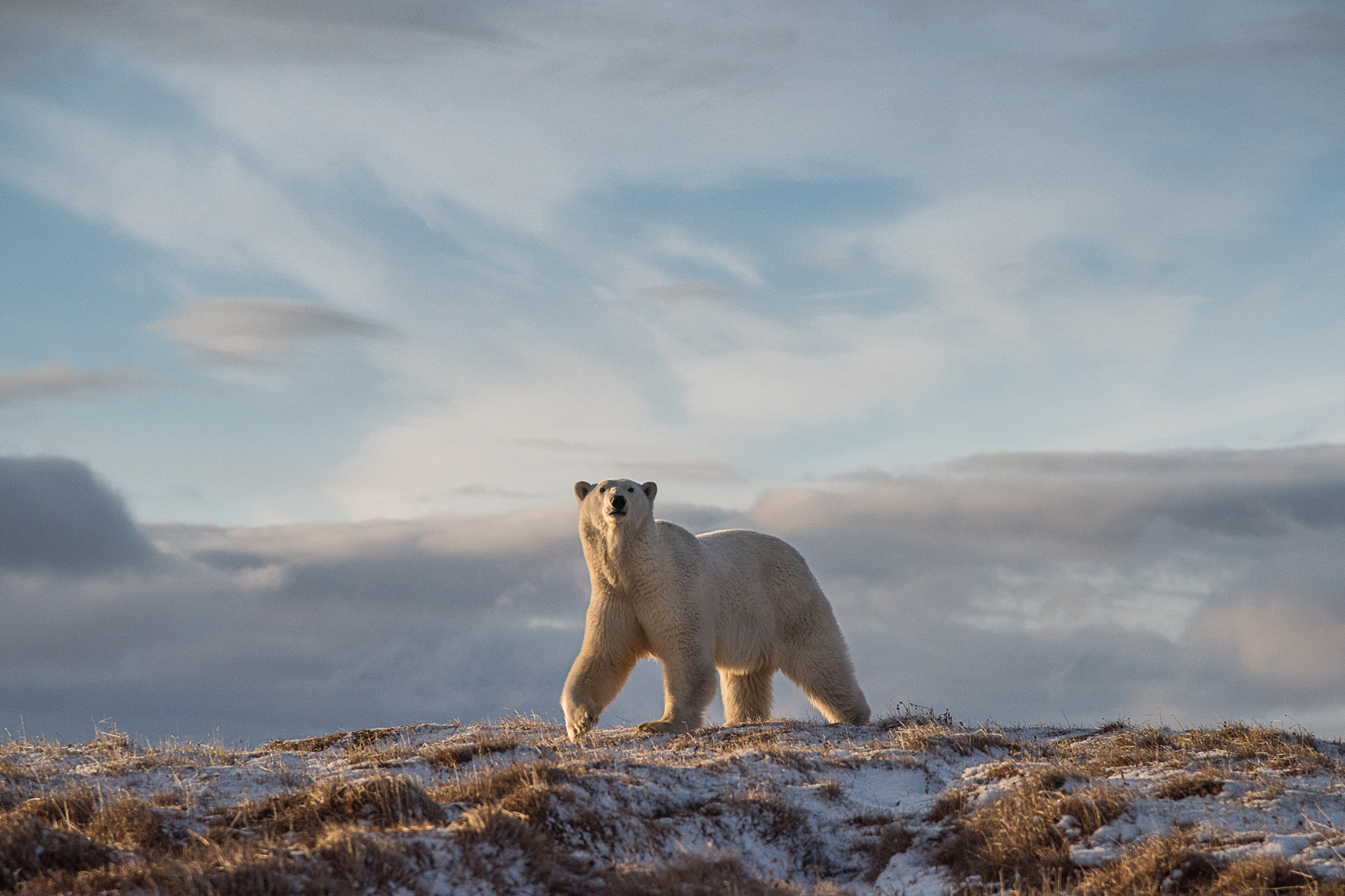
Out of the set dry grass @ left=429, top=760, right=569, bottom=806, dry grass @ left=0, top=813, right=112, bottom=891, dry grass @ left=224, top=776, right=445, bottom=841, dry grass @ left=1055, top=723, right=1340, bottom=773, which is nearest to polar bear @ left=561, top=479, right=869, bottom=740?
dry grass @ left=1055, top=723, right=1340, bottom=773

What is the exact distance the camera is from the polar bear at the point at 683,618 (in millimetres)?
15891

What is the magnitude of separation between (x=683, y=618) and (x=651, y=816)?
6.33 m

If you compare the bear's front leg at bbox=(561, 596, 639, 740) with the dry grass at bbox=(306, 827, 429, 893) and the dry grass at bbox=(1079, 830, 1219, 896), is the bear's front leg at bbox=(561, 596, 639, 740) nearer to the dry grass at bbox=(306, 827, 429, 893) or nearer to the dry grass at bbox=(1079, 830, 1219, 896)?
the dry grass at bbox=(306, 827, 429, 893)

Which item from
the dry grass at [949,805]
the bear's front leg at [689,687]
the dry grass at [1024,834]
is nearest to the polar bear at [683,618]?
the bear's front leg at [689,687]

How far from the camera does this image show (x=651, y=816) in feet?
31.8

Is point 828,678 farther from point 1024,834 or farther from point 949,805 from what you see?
point 1024,834

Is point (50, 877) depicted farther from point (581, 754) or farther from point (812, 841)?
point (812, 841)

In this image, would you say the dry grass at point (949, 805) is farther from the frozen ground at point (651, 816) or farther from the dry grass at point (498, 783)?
the dry grass at point (498, 783)

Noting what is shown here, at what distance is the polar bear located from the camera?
52.1ft

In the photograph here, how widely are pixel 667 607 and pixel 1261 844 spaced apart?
8493 millimetres

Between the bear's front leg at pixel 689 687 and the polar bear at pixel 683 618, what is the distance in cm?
1

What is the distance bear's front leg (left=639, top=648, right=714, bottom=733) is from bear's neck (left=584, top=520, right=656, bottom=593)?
1266 mm

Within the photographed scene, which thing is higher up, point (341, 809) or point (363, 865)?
point (341, 809)

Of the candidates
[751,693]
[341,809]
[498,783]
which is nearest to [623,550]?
[751,693]
